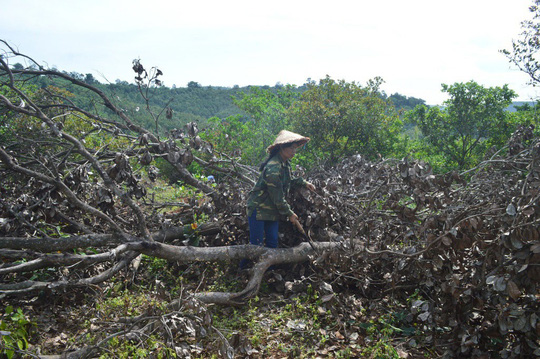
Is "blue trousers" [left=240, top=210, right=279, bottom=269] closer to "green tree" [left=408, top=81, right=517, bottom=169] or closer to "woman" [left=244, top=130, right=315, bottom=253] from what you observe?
"woman" [left=244, top=130, right=315, bottom=253]

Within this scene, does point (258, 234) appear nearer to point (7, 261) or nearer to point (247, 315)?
point (247, 315)

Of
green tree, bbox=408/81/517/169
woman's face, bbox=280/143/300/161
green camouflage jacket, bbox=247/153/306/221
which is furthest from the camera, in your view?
green tree, bbox=408/81/517/169

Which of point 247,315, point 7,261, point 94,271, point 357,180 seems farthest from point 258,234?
point 7,261

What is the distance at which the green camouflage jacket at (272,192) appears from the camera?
370 cm

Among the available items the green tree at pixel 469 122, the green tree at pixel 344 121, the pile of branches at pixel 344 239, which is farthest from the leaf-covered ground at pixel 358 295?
the green tree at pixel 469 122

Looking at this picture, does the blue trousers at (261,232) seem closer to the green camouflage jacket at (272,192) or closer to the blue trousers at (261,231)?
the blue trousers at (261,231)

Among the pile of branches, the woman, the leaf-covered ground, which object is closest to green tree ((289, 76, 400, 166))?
the pile of branches

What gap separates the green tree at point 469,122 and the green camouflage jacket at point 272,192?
21.9 ft

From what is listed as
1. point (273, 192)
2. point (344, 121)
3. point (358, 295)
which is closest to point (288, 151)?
point (273, 192)

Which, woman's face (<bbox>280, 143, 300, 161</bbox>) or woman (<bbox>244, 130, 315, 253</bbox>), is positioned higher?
woman's face (<bbox>280, 143, 300, 161</bbox>)

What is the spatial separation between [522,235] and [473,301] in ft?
1.94

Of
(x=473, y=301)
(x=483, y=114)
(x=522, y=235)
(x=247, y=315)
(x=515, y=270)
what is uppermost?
(x=483, y=114)

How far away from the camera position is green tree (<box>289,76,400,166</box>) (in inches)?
330

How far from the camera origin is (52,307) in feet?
11.2
